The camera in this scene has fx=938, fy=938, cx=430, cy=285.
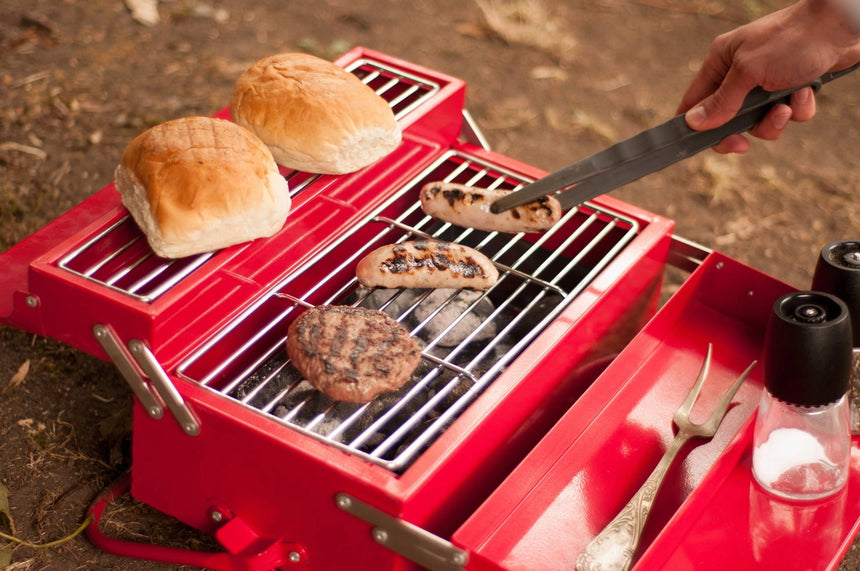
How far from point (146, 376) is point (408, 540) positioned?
816 millimetres

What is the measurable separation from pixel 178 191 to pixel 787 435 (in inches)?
70.1

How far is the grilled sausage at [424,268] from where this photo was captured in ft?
9.09

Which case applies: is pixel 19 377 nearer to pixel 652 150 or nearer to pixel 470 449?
pixel 470 449

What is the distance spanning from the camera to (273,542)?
2609mm

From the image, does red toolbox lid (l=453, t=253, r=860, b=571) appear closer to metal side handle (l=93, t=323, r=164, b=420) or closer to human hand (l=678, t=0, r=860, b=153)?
human hand (l=678, t=0, r=860, b=153)

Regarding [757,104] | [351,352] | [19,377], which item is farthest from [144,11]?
[757,104]

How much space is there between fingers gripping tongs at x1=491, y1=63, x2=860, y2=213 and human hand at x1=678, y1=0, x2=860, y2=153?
0.04 meters

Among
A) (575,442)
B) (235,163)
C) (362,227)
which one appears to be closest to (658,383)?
(575,442)

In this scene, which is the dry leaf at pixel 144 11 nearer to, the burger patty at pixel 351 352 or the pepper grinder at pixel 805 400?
the burger patty at pixel 351 352

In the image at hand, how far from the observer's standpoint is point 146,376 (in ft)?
8.08

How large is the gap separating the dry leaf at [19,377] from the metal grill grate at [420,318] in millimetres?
1192

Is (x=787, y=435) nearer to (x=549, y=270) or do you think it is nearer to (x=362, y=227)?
(x=549, y=270)

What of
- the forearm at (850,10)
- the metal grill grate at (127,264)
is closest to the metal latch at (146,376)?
the metal grill grate at (127,264)

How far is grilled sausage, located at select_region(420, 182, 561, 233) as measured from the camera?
2.96 m
